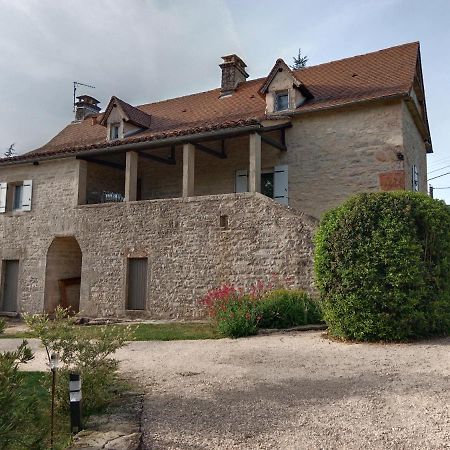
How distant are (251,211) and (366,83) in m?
6.07

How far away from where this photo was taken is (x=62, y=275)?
16.6 metres

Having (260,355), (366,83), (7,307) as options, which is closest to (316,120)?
(366,83)

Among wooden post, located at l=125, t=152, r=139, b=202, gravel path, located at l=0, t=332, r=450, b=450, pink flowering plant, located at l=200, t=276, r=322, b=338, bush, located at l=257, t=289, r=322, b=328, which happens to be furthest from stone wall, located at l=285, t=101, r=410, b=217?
gravel path, located at l=0, t=332, r=450, b=450

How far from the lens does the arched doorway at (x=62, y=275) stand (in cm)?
1614

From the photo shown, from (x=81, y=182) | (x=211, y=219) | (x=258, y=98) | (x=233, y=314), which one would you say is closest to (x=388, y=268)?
(x=233, y=314)

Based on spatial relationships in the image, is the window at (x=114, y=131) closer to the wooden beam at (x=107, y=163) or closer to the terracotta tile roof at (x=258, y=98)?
the terracotta tile roof at (x=258, y=98)

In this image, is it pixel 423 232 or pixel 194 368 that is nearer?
pixel 194 368

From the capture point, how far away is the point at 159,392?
534cm

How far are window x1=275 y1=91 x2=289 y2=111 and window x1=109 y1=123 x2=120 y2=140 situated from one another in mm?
6394

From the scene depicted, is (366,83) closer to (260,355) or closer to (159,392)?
(260,355)

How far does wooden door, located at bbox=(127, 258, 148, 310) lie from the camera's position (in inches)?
563

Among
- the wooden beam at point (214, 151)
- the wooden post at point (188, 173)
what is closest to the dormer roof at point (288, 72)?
the wooden beam at point (214, 151)

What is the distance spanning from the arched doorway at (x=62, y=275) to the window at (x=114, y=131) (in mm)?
4358

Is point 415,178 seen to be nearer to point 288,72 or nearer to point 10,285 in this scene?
point 288,72
